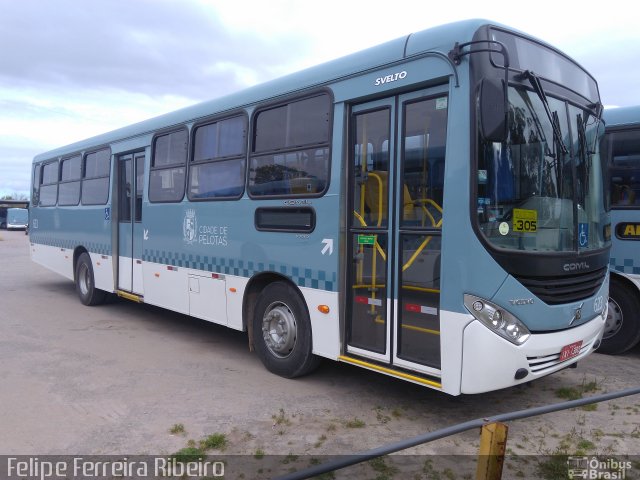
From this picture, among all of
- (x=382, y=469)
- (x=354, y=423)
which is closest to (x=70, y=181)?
(x=354, y=423)

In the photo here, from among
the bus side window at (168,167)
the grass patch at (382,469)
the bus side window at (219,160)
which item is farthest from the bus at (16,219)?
the grass patch at (382,469)

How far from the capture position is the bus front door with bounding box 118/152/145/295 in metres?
8.15

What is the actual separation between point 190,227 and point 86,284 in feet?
14.0

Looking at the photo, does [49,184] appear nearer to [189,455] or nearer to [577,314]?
[189,455]

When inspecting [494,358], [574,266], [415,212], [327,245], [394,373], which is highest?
[415,212]

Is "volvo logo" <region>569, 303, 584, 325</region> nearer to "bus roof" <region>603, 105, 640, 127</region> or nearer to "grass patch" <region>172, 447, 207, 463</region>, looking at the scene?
"grass patch" <region>172, 447, 207, 463</region>

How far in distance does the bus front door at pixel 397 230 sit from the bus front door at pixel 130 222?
4.49m

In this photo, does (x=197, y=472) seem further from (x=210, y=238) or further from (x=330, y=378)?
(x=210, y=238)

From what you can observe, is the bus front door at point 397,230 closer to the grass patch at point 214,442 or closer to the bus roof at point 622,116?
the grass patch at point 214,442

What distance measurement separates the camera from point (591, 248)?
4562 millimetres

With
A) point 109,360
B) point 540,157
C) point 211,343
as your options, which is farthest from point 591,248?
point 109,360

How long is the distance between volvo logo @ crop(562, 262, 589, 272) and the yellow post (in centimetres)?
189

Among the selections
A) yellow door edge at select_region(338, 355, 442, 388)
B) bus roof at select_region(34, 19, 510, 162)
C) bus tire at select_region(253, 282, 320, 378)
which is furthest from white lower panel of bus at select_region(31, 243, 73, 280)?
yellow door edge at select_region(338, 355, 442, 388)

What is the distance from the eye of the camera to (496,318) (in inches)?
149
